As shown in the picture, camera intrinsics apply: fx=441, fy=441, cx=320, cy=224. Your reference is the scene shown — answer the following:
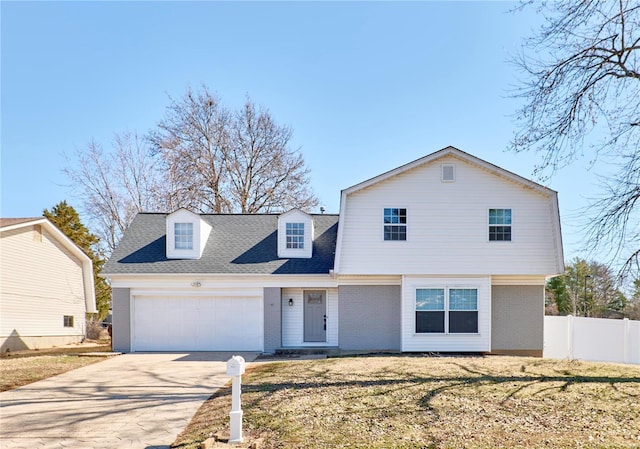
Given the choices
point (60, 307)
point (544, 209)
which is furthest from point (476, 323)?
point (60, 307)

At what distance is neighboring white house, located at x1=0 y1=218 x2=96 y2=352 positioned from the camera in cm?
1664

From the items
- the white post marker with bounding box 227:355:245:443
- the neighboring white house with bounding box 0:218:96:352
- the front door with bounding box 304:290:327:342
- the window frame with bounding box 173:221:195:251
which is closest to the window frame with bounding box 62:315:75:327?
the neighboring white house with bounding box 0:218:96:352

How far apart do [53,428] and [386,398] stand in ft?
17.9

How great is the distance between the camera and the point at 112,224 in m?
27.2

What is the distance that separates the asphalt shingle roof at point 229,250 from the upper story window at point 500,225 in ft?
18.4

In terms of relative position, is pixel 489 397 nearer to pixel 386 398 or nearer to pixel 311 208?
pixel 386 398

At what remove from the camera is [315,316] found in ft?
52.1

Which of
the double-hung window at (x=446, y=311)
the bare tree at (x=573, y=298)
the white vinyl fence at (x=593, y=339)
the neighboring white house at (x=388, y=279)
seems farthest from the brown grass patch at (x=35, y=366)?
the bare tree at (x=573, y=298)

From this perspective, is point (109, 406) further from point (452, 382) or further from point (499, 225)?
point (499, 225)

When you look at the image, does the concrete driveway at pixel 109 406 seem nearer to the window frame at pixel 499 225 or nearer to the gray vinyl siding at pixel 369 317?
the gray vinyl siding at pixel 369 317

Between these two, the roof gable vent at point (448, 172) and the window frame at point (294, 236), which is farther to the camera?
the window frame at point (294, 236)

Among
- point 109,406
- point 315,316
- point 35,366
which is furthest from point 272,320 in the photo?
point 109,406

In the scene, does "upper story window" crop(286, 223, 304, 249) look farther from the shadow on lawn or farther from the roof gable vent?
the shadow on lawn

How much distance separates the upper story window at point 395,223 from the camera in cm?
1489
